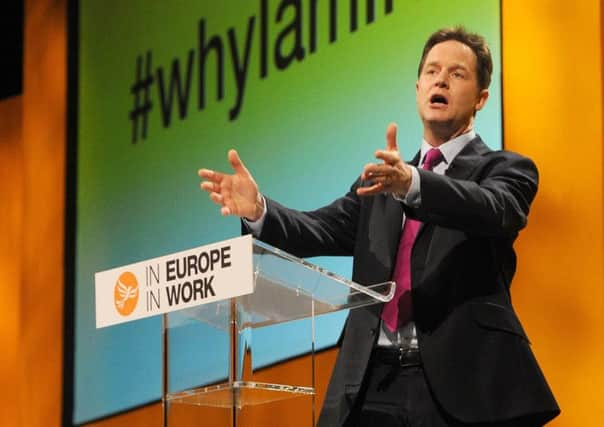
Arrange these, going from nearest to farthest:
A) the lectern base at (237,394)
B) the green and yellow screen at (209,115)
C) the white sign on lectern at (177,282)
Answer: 1. the white sign on lectern at (177,282)
2. the lectern base at (237,394)
3. the green and yellow screen at (209,115)

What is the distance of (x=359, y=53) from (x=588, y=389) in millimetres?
1335

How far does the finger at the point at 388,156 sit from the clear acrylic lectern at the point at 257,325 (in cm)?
27

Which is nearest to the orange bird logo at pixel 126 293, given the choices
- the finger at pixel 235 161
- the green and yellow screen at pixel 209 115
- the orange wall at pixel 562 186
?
the finger at pixel 235 161

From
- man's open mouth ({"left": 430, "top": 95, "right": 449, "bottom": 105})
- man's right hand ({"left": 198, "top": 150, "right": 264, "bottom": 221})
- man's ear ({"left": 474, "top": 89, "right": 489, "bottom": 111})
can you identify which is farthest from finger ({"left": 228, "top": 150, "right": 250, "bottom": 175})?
man's ear ({"left": 474, "top": 89, "right": 489, "bottom": 111})

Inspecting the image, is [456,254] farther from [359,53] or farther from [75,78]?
[75,78]

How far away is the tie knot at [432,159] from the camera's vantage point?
3076 millimetres

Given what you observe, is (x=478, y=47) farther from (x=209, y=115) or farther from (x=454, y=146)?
(x=209, y=115)

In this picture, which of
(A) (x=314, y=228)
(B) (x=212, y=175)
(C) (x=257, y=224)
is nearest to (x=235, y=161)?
(B) (x=212, y=175)

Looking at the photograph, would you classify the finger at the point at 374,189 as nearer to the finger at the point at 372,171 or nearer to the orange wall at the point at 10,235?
the finger at the point at 372,171

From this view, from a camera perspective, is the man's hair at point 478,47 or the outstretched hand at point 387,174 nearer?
the outstretched hand at point 387,174

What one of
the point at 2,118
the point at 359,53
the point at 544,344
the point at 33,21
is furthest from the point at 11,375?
the point at 544,344

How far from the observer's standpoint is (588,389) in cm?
314

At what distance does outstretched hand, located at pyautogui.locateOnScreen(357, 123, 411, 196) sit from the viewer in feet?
8.38

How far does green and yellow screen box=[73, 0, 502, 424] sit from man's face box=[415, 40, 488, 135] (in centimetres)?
26
